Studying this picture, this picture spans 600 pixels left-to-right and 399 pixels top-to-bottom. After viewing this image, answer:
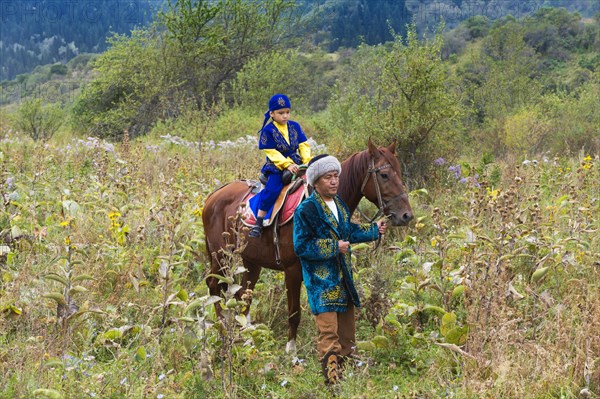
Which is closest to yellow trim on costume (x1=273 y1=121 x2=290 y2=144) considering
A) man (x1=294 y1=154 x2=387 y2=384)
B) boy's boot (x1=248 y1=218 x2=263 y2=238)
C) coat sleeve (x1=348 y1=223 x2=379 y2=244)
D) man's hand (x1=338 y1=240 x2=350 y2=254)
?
boy's boot (x1=248 y1=218 x2=263 y2=238)

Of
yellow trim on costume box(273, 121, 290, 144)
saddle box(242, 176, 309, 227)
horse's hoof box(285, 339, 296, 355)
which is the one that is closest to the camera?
saddle box(242, 176, 309, 227)

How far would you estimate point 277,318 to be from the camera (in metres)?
5.97

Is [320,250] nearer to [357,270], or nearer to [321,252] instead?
[321,252]

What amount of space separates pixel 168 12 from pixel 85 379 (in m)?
22.4

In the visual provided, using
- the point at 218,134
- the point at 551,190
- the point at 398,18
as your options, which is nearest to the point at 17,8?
the point at 398,18

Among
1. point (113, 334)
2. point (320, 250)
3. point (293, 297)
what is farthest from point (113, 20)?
point (320, 250)

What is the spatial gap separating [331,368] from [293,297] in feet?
3.08

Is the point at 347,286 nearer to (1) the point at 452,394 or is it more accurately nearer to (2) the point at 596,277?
(1) the point at 452,394

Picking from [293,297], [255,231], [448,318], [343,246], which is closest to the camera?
[343,246]

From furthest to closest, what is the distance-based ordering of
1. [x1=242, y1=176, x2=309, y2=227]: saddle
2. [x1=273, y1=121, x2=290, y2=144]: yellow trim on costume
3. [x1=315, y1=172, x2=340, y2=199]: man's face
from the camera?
1. [x1=273, y1=121, x2=290, y2=144]: yellow trim on costume
2. [x1=242, y1=176, x2=309, y2=227]: saddle
3. [x1=315, y1=172, x2=340, y2=199]: man's face

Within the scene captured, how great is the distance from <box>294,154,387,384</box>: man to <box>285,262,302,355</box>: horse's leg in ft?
2.01

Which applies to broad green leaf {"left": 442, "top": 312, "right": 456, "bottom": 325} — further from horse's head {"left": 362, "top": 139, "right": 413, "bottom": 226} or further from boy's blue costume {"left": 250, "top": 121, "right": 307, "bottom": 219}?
boy's blue costume {"left": 250, "top": 121, "right": 307, "bottom": 219}

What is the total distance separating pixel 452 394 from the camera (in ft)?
12.8

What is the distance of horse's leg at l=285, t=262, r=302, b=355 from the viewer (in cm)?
507
